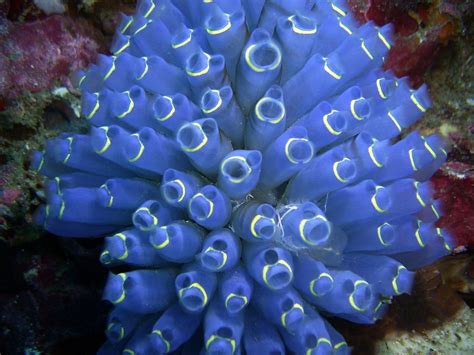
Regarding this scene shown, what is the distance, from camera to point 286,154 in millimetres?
2246

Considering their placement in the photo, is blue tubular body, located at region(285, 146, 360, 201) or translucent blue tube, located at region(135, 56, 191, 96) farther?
translucent blue tube, located at region(135, 56, 191, 96)

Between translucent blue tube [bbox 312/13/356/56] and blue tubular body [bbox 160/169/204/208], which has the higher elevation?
translucent blue tube [bbox 312/13/356/56]

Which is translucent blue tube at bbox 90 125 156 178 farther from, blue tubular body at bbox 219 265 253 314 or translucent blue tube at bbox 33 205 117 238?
blue tubular body at bbox 219 265 253 314

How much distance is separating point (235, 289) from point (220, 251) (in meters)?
0.23

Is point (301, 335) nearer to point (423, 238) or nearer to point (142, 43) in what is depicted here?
point (423, 238)

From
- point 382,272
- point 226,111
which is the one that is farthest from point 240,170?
point 382,272

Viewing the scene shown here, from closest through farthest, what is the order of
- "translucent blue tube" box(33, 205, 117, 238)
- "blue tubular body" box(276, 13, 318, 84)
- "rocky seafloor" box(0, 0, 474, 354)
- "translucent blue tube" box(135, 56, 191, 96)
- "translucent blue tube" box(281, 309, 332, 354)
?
"translucent blue tube" box(281, 309, 332, 354) < "blue tubular body" box(276, 13, 318, 84) < "translucent blue tube" box(135, 56, 191, 96) < "translucent blue tube" box(33, 205, 117, 238) < "rocky seafloor" box(0, 0, 474, 354)

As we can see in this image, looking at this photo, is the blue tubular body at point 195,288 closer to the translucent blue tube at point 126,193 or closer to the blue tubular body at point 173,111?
the translucent blue tube at point 126,193

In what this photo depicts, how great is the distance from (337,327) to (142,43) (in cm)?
241

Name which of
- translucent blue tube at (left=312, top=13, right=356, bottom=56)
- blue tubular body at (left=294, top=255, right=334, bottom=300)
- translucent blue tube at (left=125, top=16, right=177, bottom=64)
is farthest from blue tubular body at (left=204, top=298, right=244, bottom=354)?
translucent blue tube at (left=312, top=13, right=356, bottom=56)

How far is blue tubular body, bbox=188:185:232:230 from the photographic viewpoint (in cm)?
214

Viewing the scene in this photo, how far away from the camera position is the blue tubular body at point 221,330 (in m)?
2.21

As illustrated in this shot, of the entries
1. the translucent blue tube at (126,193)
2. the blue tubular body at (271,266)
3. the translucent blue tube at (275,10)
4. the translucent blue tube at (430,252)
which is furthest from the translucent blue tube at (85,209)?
the translucent blue tube at (430,252)

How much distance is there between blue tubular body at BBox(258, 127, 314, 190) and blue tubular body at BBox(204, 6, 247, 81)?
0.64 metres
